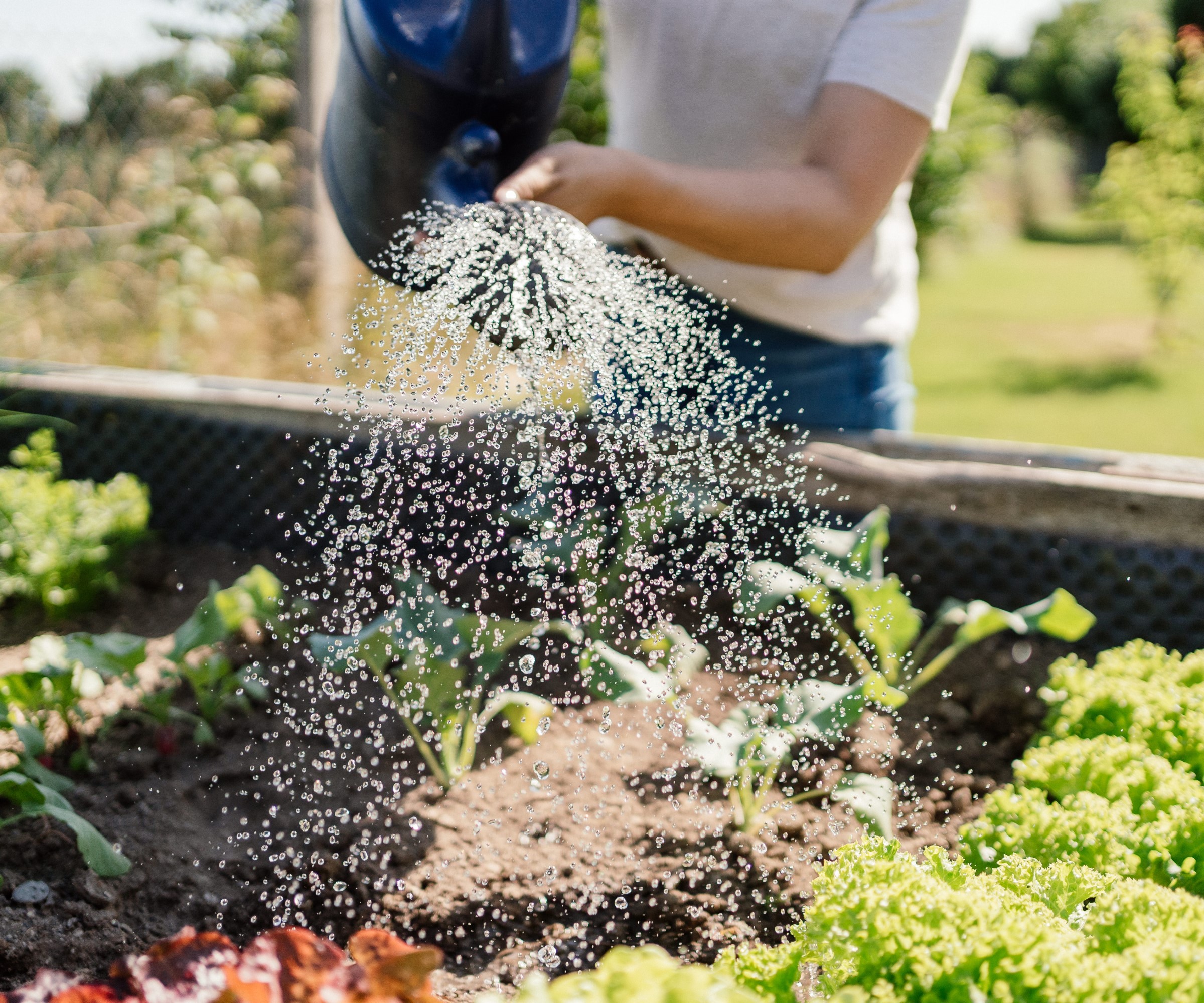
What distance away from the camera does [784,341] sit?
1770 mm

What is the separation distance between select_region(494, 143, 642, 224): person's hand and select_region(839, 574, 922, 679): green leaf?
A: 0.61 meters

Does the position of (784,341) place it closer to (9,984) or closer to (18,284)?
(9,984)

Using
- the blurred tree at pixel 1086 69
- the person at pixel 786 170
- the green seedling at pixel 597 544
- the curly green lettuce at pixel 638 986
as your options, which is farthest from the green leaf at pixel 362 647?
the blurred tree at pixel 1086 69

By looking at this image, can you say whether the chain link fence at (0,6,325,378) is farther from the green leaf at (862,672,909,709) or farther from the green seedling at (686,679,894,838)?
the green leaf at (862,672,909,709)

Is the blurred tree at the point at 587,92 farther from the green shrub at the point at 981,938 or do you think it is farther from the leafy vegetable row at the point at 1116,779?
the green shrub at the point at 981,938

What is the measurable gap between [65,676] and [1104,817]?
4.41 feet

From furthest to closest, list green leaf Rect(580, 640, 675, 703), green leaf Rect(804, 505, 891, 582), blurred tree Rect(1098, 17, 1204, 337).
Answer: blurred tree Rect(1098, 17, 1204, 337), green leaf Rect(804, 505, 891, 582), green leaf Rect(580, 640, 675, 703)

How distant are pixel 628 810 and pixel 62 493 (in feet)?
4.24

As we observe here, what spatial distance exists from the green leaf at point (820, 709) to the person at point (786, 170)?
57cm

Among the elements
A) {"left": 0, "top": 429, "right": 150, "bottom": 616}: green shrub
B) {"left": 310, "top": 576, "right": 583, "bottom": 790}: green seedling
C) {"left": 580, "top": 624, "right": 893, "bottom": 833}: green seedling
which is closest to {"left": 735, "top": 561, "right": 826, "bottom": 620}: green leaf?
{"left": 580, "top": 624, "right": 893, "bottom": 833}: green seedling

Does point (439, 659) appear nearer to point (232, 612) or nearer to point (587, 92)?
point (232, 612)

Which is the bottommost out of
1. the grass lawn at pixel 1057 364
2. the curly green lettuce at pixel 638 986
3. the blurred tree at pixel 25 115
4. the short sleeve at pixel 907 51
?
the grass lawn at pixel 1057 364

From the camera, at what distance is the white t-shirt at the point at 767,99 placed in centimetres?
148

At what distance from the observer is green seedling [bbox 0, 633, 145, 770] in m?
1.45
